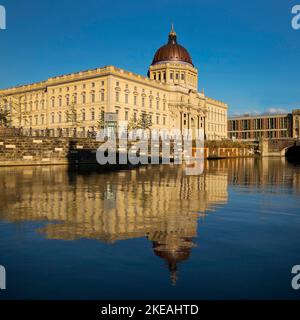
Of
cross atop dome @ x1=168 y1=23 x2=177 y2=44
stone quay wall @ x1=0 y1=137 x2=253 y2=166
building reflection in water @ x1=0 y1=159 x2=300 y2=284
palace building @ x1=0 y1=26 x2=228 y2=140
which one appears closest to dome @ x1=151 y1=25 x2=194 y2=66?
palace building @ x1=0 y1=26 x2=228 y2=140

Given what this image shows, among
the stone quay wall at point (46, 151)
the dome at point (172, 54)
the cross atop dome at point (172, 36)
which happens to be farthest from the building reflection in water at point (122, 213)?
the cross atop dome at point (172, 36)

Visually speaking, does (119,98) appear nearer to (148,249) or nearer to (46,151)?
(46,151)

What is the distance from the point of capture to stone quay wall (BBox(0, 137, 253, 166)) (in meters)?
33.9

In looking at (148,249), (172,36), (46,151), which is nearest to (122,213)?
(148,249)

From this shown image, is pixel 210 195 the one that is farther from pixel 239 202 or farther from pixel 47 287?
pixel 47 287

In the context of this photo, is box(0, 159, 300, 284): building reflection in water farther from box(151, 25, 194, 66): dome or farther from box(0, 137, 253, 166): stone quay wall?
box(151, 25, 194, 66): dome

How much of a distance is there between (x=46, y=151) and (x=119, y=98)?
1683 inches

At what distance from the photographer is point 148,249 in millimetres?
6039

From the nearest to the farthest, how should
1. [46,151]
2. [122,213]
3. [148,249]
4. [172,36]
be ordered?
[148,249]
[122,213]
[46,151]
[172,36]

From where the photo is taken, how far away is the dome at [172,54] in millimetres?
105562

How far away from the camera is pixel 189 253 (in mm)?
5793

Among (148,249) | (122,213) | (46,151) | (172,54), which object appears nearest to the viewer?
(148,249)
